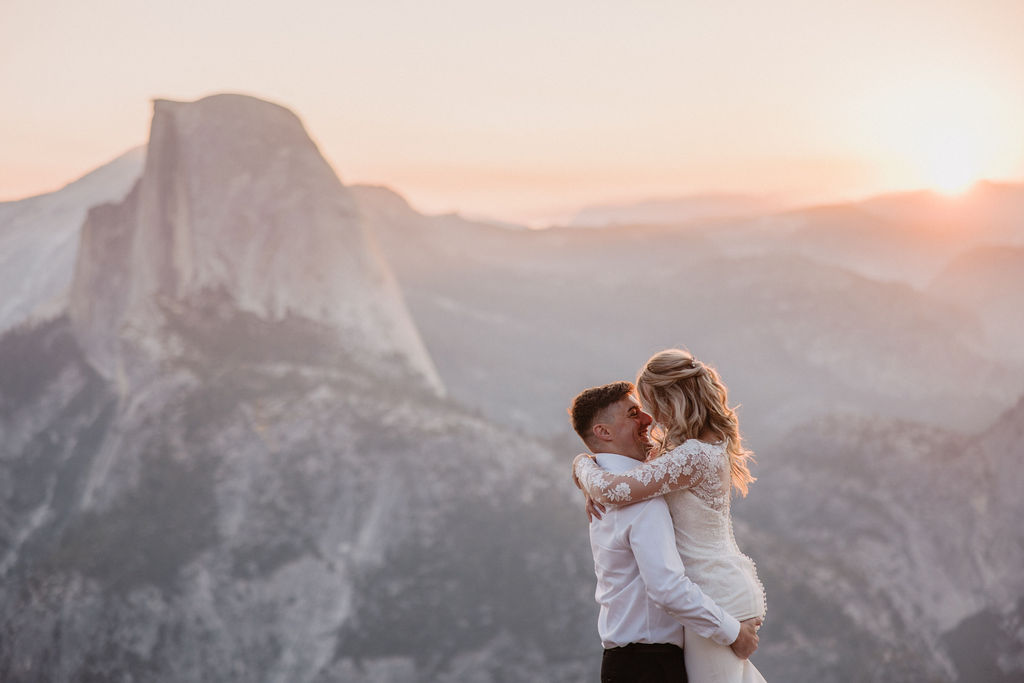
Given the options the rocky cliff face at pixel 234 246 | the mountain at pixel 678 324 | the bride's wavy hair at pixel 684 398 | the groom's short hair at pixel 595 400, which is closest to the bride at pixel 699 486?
the bride's wavy hair at pixel 684 398

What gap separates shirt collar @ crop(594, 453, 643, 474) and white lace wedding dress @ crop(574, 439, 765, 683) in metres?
Answer: 0.06

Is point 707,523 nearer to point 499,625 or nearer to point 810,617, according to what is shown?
point 499,625

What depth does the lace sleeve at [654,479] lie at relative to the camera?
3.02m

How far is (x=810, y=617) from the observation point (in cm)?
1485

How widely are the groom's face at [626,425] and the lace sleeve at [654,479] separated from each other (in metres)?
0.23

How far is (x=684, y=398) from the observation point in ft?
10.4

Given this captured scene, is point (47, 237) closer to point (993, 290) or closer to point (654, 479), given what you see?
point (654, 479)

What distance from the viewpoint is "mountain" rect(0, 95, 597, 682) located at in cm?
1429

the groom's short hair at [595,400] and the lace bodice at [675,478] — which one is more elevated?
the groom's short hair at [595,400]

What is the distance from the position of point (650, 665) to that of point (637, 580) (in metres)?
0.36

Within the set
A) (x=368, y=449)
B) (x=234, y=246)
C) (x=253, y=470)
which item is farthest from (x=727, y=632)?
(x=234, y=246)

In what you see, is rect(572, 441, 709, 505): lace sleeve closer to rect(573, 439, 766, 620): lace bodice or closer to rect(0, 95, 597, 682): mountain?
rect(573, 439, 766, 620): lace bodice

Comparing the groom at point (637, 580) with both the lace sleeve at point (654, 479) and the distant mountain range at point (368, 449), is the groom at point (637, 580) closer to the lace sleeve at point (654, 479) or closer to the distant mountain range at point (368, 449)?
the lace sleeve at point (654, 479)

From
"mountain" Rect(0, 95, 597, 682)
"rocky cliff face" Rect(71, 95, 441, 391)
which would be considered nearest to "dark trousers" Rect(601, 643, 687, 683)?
"mountain" Rect(0, 95, 597, 682)
